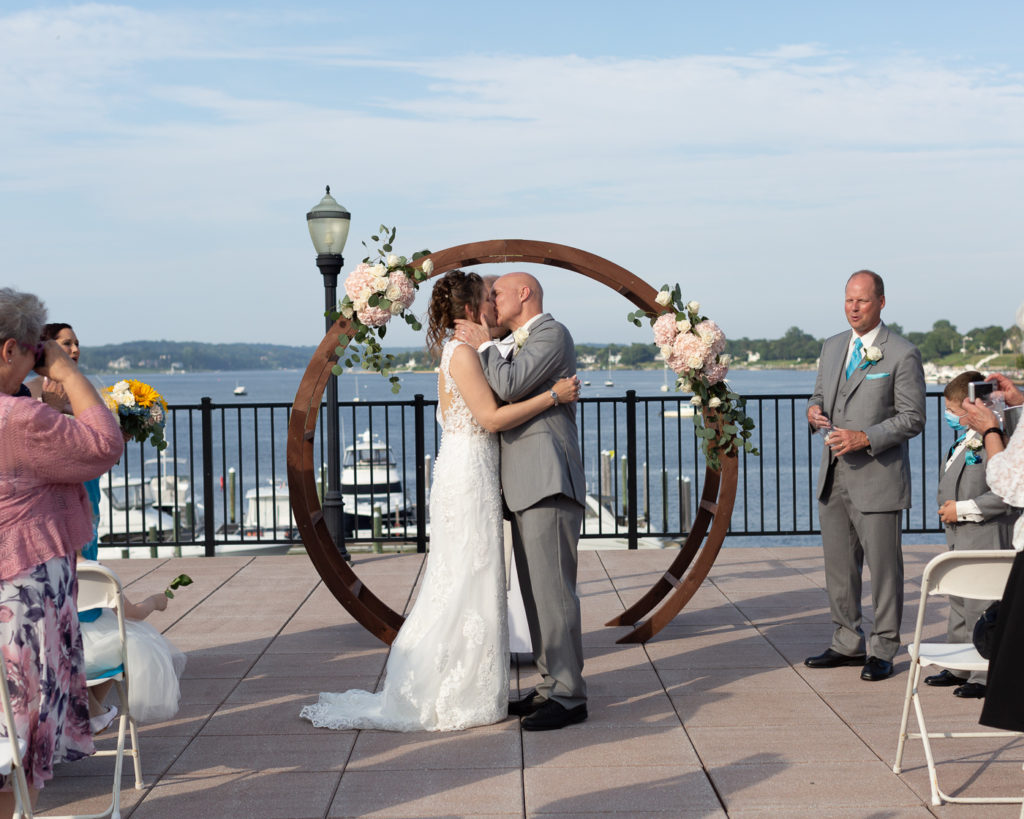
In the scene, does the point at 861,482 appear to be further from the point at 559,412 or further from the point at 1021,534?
the point at 1021,534

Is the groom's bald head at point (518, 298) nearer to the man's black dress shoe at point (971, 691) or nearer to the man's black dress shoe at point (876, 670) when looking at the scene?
the man's black dress shoe at point (876, 670)

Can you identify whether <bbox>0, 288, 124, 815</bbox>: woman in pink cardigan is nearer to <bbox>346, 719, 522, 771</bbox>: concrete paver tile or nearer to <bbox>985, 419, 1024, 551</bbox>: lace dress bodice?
<bbox>346, 719, 522, 771</bbox>: concrete paver tile

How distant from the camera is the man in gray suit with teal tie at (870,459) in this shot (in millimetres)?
5113

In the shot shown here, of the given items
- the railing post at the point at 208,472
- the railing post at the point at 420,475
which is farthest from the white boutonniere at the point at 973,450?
A: the railing post at the point at 208,472

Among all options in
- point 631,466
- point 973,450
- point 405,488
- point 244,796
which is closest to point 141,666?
point 244,796

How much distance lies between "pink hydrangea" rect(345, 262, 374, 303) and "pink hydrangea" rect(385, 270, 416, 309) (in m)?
0.10

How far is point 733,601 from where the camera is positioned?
7.02 meters

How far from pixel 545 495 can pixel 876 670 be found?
76.1 inches

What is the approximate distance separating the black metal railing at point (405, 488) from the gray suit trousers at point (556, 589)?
991 mm

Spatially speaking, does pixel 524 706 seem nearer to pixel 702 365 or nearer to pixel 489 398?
pixel 489 398

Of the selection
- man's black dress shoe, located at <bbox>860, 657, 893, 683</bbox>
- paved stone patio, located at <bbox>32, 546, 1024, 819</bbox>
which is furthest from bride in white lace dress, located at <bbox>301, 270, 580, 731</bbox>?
man's black dress shoe, located at <bbox>860, 657, 893, 683</bbox>

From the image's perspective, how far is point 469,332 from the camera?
4.71m

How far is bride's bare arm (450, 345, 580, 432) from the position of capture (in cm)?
455

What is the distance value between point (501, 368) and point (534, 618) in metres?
1.13
